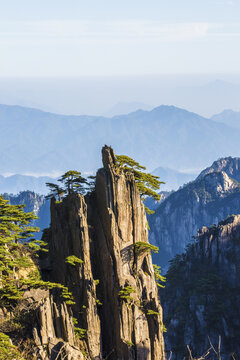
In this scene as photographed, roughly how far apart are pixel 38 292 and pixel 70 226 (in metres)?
8.73

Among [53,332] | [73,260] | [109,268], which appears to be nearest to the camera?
[53,332]

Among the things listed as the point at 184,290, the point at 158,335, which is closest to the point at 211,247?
the point at 184,290

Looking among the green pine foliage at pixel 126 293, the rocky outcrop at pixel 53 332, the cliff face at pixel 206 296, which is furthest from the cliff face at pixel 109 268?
the cliff face at pixel 206 296

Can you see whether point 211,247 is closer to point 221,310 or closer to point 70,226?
point 221,310

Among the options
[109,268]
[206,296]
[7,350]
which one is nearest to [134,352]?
[109,268]

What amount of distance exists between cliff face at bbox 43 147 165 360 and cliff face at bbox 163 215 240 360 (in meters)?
70.5

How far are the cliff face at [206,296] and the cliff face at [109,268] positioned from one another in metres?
70.5

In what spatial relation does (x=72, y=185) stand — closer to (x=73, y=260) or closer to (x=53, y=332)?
(x=73, y=260)

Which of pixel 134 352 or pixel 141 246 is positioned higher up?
pixel 141 246

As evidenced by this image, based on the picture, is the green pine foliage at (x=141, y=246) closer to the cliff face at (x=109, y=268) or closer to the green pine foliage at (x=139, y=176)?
the cliff face at (x=109, y=268)

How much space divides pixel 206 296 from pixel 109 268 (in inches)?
3793

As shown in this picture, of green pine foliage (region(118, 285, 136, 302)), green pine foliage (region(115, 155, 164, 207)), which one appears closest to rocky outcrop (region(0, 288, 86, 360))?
green pine foliage (region(118, 285, 136, 302))

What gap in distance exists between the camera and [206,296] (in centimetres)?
15488

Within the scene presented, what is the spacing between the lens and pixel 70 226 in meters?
64.0
